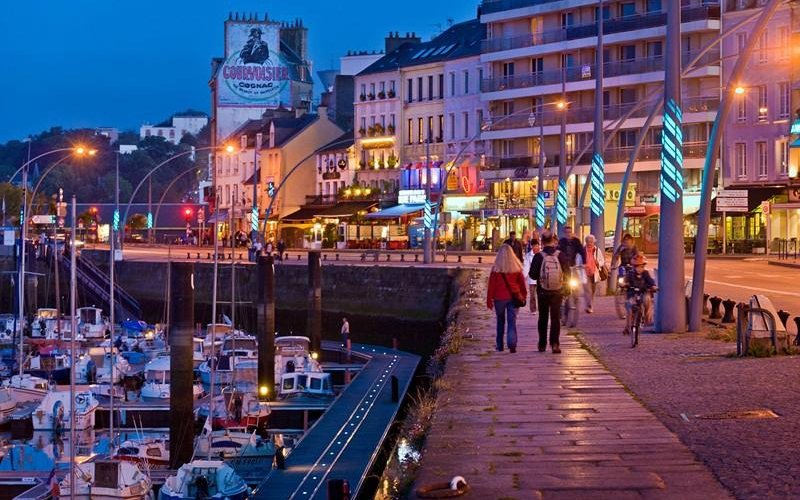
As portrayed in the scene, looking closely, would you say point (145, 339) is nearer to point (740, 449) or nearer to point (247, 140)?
point (740, 449)

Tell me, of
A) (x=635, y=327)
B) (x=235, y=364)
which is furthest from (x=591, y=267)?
(x=235, y=364)

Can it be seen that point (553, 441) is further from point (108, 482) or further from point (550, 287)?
point (108, 482)

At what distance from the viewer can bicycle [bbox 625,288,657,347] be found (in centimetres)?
2386

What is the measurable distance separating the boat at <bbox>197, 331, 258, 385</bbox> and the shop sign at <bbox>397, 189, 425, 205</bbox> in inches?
1833

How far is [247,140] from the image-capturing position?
132250mm

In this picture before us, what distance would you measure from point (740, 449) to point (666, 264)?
13686 mm

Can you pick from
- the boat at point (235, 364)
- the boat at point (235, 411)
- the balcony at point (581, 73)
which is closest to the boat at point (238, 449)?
the boat at point (235, 411)

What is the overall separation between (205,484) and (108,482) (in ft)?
7.86

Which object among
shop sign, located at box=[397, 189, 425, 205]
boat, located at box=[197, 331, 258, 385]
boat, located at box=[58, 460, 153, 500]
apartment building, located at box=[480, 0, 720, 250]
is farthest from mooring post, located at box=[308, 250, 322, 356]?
shop sign, located at box=[397, 189, 425, 205]

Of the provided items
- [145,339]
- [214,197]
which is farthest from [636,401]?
[214,197]

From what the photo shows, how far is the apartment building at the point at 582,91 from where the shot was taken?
297 ft

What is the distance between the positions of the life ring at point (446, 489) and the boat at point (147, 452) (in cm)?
2407

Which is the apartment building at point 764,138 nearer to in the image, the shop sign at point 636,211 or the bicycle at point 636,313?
the shop sign at point 636,211

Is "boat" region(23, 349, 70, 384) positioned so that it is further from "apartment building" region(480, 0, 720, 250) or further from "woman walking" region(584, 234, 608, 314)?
"apartment building" region(480, 0, 720, 250)
